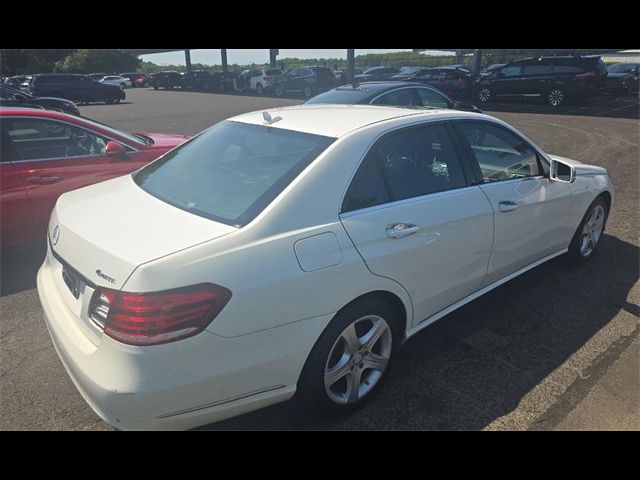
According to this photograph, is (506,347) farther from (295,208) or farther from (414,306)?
(295,208)

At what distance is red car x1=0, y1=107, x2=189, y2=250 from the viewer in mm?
4305

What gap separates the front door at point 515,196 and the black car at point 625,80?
20444mm

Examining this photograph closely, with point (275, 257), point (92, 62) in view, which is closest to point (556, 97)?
point (275, 257)

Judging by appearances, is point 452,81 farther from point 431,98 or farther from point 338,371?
point 338,371

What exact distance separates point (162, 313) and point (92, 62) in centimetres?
6131

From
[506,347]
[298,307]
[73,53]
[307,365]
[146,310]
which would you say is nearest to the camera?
[146,310]

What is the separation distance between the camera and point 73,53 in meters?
54.5

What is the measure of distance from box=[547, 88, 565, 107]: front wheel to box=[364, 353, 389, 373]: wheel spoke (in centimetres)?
1882

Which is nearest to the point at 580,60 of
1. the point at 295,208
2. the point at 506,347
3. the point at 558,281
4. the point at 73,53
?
the point at 558,281

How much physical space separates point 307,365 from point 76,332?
1.11 m

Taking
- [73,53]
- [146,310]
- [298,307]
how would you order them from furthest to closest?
[73,53] < [298,307] < [146,310]

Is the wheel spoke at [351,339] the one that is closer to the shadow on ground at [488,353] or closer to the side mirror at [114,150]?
the shadow on ground at [488,353]

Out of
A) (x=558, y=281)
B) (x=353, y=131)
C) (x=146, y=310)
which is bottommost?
(x=558, y=281)

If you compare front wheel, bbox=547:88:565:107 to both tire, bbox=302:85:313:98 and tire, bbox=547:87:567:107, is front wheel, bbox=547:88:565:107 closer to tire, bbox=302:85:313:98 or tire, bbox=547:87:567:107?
tire, bbox=547:87:567:107
